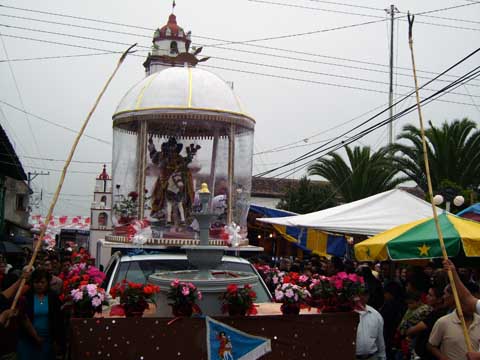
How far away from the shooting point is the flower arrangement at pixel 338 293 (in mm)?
5770

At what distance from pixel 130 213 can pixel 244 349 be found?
8.02 meters

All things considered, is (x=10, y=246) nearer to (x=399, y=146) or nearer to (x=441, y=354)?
(x=399, y=146)

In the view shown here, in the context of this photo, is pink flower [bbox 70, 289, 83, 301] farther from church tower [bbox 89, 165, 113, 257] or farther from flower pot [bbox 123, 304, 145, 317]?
church tower [bbox 89, 165, 113, 257]

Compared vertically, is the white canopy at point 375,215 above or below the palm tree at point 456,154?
below

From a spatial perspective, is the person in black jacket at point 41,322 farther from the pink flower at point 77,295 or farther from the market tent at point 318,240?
the market tent at point 318,240

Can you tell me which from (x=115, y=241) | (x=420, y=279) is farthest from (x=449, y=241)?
(x=115, y=241)

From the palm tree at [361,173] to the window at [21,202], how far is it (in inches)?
1258

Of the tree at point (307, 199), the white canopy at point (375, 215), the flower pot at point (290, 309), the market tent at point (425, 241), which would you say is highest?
the tree at point (307, 199)

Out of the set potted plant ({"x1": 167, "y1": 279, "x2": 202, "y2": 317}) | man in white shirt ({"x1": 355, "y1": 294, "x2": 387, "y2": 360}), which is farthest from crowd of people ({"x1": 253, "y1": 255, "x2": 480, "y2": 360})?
potted plant ({"x1": 167, "y1": 279, "x2": 202, "y2": 317})

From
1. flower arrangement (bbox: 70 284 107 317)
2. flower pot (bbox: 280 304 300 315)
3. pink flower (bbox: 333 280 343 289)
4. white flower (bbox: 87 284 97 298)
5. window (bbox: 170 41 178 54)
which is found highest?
window (bbox: 170 41 178 54)

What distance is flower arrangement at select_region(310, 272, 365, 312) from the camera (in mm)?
5770

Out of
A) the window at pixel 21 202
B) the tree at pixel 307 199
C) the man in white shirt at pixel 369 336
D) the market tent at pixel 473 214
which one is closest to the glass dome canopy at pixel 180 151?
the market tent at pixel 473 214

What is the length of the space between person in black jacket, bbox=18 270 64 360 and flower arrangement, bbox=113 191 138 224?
5.83 metres

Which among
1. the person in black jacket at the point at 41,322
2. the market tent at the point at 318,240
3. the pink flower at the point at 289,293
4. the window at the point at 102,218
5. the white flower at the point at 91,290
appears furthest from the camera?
the window at the point at 102,218
